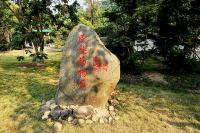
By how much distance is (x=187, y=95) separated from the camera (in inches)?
396

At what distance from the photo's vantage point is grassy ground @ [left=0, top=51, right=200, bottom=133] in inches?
296

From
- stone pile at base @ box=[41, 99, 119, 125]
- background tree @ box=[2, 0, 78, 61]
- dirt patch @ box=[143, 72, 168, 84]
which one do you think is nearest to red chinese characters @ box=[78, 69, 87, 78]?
stone pile at base @ box=[41, 99, 119, 125]

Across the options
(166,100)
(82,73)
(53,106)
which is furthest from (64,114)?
(166,100)

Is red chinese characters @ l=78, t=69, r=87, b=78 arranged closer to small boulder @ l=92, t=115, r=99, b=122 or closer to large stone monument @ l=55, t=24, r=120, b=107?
large stone monument @ l=55, t=24, r=120, b=107

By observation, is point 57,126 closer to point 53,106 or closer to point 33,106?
point 53,106

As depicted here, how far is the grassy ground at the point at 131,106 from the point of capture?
7508 millimetres

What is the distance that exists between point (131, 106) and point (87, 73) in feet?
5.76

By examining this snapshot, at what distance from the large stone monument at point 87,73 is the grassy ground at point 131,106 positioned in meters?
0.88

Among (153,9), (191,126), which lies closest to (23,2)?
(153,9)

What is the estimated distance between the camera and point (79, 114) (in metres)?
7.97

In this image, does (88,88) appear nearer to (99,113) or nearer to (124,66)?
(99,113)

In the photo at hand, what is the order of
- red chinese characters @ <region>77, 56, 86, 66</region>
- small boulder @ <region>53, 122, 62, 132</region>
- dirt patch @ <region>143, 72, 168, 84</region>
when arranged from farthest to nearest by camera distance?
dirt patch @ <region>143, 72, 168, 84</region> < red chinese characters @ <region>77, 56, 86, 66</region> < small boulder @ <region>53, 122, 62, 132</region>

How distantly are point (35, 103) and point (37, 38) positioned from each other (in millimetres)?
8651

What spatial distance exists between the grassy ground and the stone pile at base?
0.71 feet
